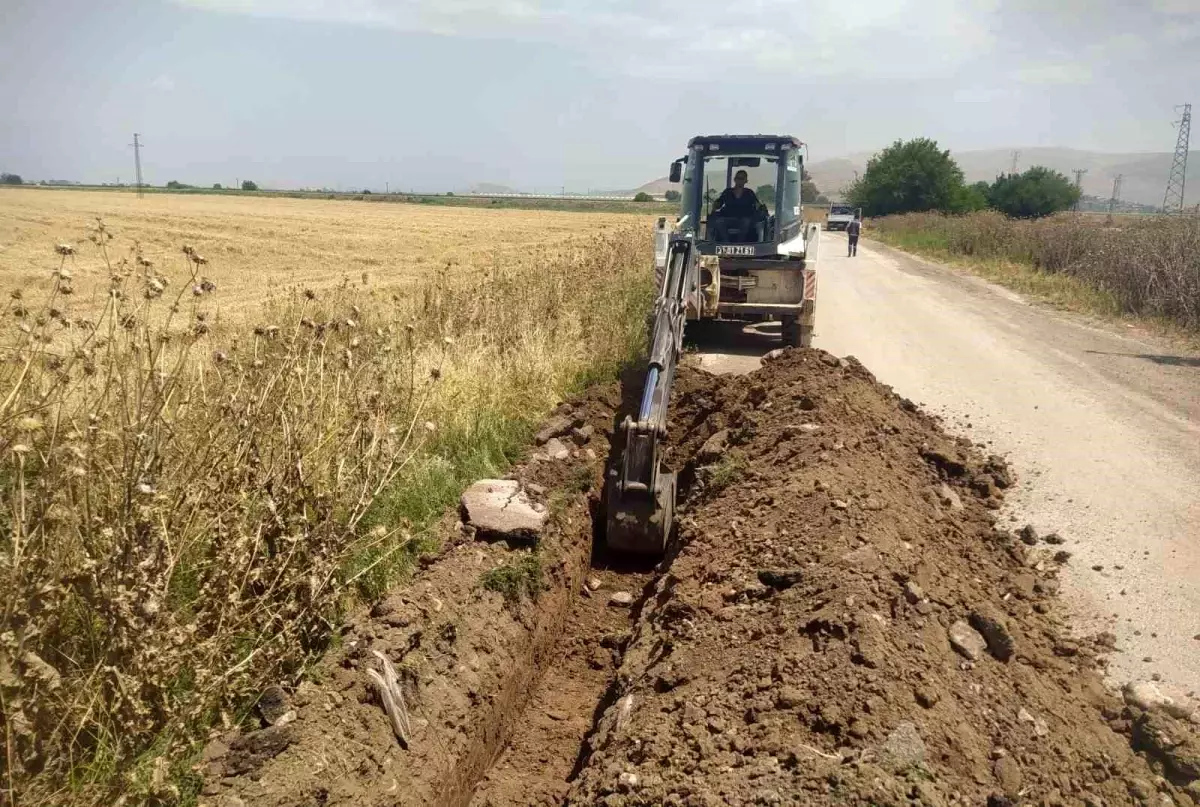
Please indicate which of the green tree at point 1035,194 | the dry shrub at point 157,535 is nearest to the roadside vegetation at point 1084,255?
the green tree at point 1035,194

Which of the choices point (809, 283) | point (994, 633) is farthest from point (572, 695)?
point (809, 283)

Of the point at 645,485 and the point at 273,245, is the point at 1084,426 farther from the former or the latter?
the point at 273,245

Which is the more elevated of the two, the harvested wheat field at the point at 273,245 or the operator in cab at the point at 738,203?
the operator in cab at the point at 738,203

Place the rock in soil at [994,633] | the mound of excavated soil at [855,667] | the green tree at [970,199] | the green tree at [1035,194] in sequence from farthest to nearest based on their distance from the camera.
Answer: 1. the green tree at [970,199]
2. the green tree at [1035,194]
3. the rock in soil at [994,633]
4. the mound of excavated soil at [855,667]

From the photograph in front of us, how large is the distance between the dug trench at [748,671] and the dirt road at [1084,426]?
0.96 ft

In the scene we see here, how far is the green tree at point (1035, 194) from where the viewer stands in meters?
47.3

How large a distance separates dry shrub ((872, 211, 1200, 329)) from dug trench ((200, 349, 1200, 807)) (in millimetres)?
9414

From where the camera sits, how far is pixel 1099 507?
231 inches

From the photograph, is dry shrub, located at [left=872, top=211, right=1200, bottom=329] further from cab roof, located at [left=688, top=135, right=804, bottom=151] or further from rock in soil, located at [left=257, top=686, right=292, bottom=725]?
rock in soil, located at [left=257, top=686, right=292, bottom=725]

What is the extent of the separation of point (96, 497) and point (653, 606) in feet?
9.60

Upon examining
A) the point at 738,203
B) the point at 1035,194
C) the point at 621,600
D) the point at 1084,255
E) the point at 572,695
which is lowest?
the point at 572,695

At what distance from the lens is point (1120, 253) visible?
50.3 ft

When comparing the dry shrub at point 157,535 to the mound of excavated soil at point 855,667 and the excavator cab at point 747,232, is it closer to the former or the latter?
the mound of excavated soil at point 855,667

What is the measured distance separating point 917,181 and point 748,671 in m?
54.1
